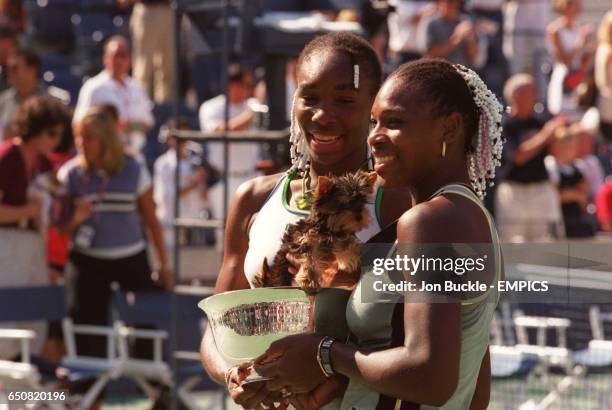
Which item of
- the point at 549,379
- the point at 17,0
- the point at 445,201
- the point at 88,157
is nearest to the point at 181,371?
the point at 88,157

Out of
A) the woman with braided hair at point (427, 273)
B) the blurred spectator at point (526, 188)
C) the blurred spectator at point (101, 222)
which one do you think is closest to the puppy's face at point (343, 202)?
the woman with braided hair at point (427, 273)

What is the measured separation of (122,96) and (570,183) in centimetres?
354

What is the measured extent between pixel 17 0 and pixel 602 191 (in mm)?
6048

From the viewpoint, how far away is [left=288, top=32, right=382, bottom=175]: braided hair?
3.08m

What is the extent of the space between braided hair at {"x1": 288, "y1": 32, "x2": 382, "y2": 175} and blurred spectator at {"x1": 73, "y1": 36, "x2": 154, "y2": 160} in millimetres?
6607

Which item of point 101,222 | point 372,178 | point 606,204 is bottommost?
point 606,204

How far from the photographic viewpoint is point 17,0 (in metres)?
12.0

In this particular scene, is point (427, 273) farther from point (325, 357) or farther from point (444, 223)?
point (325, 357)

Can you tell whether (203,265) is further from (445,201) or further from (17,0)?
(445,201)

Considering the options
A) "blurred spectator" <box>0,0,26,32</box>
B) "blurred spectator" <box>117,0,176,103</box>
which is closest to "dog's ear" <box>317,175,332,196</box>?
"blurred spectator" <box>117,0,176,103</box>

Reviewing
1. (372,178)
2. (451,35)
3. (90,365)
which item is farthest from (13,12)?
(372,178)

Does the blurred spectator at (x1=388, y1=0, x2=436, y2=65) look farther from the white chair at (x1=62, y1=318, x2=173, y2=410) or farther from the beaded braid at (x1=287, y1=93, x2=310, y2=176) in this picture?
the beaded braid at (x1=287, y1=93, x2=310, y2=176)

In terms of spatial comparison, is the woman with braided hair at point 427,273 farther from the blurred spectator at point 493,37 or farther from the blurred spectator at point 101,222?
the blurred spectator at point 493,37

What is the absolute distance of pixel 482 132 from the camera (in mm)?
2672
